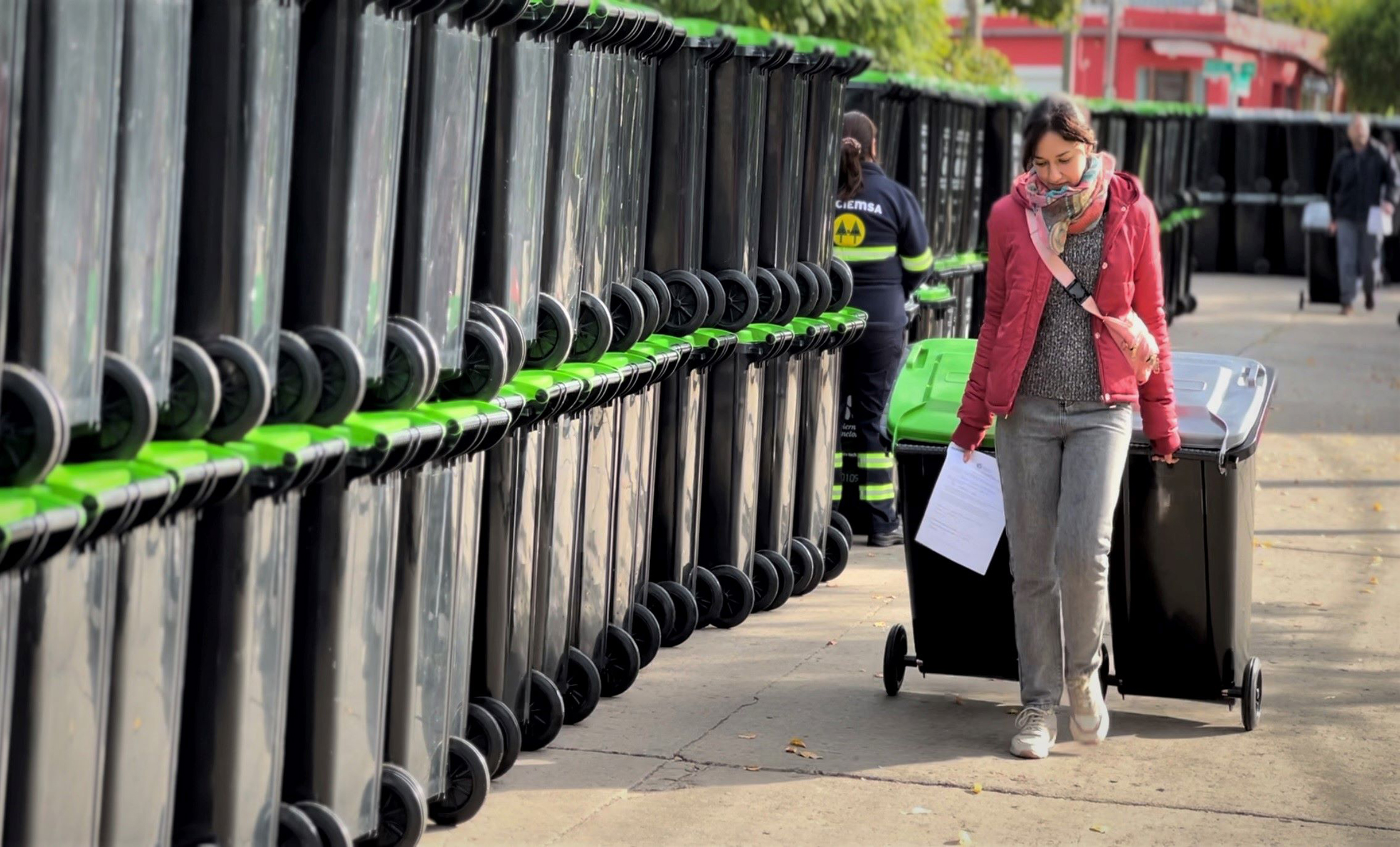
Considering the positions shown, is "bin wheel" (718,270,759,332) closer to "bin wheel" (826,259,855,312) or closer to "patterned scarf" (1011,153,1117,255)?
"bin wheel" (826,259,855,312)

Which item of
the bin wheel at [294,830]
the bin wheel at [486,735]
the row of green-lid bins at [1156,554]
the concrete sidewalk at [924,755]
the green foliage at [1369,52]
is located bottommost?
the concrete sidewalk at [924,755]

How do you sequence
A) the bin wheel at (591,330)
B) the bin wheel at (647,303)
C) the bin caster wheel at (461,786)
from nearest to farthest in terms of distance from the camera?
the bin caster wheel at (461,786) → the bin wheel at (591,330) → the bin wheel at (647,303)

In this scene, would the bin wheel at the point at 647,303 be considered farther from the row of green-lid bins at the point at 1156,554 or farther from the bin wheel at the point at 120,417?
the bin wheel at the point at 120,417

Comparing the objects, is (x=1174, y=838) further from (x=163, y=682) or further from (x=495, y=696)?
(x=163, y=682)

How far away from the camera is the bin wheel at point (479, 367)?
4820mm

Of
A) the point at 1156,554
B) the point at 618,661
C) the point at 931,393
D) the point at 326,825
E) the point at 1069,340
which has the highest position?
the point at 1069,340

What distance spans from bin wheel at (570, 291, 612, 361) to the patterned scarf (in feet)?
3.91

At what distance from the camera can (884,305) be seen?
29.6ft

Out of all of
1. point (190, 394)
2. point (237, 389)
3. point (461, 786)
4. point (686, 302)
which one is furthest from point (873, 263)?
point (190, 394)

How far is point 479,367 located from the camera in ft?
15.9

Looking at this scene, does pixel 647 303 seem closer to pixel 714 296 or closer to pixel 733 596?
pixel 714 296

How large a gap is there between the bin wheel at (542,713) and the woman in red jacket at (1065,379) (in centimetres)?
128

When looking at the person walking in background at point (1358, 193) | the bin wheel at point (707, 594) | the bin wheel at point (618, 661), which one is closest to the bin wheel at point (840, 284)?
the bin wheel at point (707, 594)

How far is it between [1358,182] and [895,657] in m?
16.1
